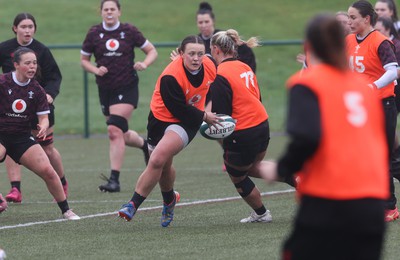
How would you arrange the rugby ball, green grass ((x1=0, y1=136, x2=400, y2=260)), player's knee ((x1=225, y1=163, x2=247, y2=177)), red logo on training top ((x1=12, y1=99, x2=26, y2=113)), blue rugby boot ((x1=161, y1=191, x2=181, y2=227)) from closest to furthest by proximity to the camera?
1. green grass ((x1=0, y1=136, x2=400, y2=260))
2. the rugby ball
3. player's knee ((x1=225, y1=163, x2=247, y2=177))
4. blue rugby boot ((x1=161, y1=191, x2=181, y2=227))
5. red logo on training top ((x1=12, y1=99, x2=26, y2=113))

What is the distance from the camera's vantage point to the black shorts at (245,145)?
7.81m

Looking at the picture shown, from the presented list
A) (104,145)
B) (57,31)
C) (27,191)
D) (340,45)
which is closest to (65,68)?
(104,145)

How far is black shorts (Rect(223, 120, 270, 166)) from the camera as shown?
7.81 meters

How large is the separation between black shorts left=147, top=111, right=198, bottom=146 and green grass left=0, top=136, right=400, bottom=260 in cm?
73

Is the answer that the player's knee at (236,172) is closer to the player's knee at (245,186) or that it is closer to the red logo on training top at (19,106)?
the player's knee at (245,186)

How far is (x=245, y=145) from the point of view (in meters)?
7.81

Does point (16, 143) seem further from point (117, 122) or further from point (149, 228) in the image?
point (117, 122)

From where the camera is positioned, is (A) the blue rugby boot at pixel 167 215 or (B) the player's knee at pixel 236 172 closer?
(B) the player's knee at pixel 236 172

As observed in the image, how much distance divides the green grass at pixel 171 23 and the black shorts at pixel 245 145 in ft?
42.1

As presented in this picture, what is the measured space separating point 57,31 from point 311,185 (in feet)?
85.3

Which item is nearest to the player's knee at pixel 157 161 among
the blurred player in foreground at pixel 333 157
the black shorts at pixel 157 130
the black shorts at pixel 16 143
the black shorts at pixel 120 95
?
the black shorts at pixel 157 130

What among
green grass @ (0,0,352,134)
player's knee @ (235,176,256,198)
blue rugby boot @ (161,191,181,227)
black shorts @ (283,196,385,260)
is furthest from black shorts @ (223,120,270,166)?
green grass @ (0,0,352,134)

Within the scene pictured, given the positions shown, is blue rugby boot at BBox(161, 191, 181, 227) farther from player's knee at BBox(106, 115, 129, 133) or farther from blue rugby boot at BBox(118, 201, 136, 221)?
player's knee at BBox(106, 115, 129, 133)

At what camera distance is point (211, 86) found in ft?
25.9
